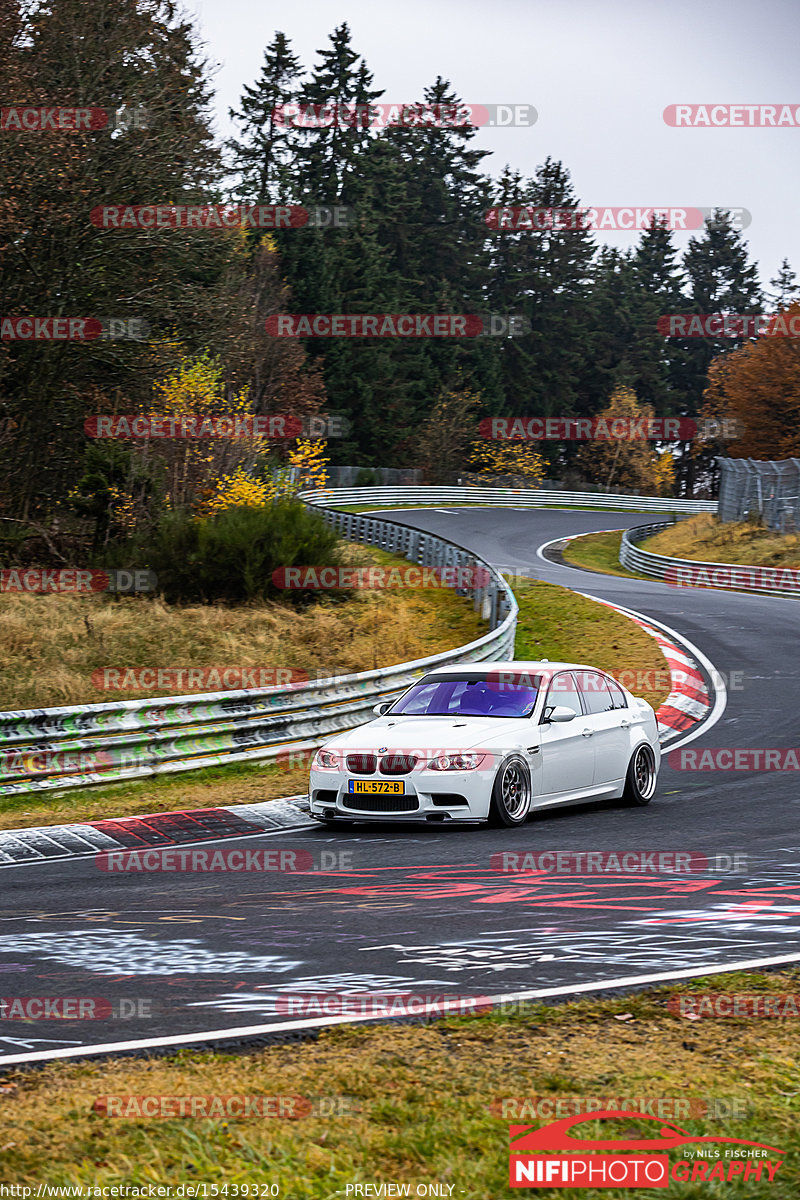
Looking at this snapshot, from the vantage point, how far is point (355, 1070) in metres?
4.61

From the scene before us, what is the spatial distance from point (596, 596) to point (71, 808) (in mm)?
22204

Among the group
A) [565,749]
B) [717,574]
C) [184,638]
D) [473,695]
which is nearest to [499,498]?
[717,574]

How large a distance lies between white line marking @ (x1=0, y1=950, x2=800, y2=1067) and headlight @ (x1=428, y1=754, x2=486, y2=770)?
456 centimetres

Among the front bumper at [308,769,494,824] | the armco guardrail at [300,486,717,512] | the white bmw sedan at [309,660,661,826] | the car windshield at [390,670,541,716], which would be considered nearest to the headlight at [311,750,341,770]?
the white bmw sedan at [309,660,661,826]

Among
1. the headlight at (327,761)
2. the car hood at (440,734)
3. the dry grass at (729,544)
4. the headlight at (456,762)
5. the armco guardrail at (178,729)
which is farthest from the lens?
the dry grass at (729,544)

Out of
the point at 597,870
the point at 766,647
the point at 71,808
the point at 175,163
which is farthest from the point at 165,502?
the point at 597,870

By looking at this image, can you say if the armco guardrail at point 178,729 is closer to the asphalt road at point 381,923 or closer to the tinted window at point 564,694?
the asphalt road at point 381,923

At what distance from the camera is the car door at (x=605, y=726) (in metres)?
12.2

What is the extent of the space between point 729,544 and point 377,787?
36387 mm

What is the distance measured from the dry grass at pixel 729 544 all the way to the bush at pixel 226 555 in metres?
19.7

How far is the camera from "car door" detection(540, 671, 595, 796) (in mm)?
11609

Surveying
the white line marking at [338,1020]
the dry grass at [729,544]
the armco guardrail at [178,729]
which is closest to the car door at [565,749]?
the armco guardrail at [178,729]

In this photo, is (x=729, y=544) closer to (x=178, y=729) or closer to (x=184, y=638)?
(x=184, y=638)

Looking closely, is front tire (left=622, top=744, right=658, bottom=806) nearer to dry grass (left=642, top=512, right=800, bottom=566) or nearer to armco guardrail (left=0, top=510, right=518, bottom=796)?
armco guardrail (left=0, top=510, right=518, bottom=796)
